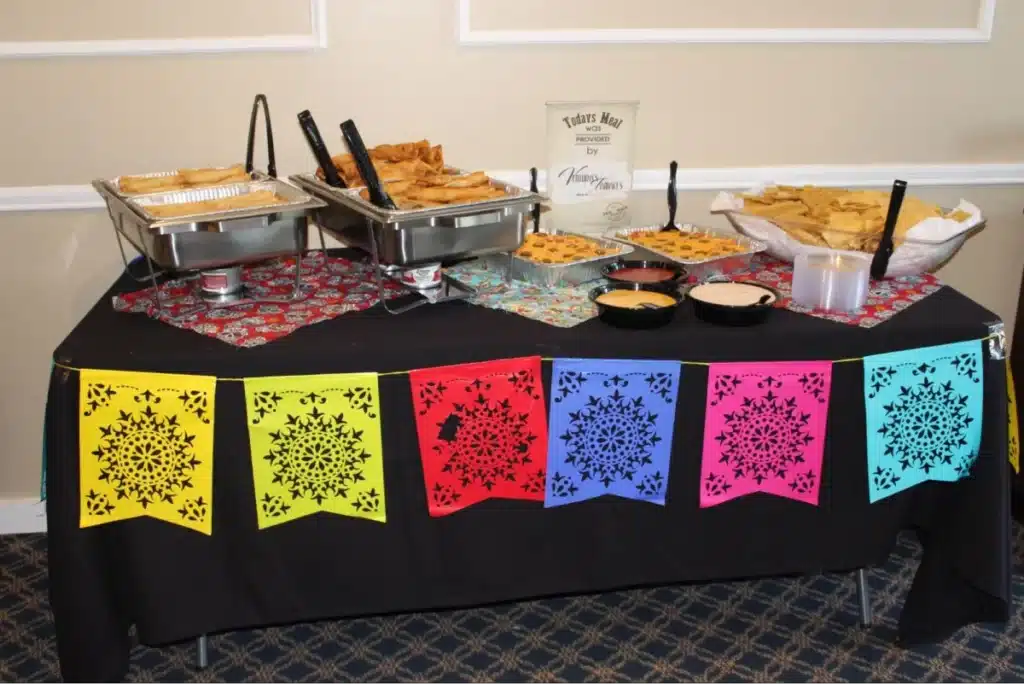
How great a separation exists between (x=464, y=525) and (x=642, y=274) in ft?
1.86

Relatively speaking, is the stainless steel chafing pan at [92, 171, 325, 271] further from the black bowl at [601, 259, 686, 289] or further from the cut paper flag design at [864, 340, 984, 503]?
the cut paper flag design at [864, 340, 984, 503]

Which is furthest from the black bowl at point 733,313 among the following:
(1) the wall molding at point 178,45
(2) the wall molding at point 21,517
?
(2) the wall molding at point 21,517

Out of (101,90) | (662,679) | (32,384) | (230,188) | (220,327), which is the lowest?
(662,679)

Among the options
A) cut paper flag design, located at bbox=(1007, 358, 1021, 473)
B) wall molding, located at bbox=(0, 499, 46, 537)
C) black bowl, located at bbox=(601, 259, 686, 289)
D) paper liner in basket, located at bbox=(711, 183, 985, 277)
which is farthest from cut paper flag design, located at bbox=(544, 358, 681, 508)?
wall molding, located at bbox=(0, 499, 46, 537)

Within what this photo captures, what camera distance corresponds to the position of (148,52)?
209 centimetres

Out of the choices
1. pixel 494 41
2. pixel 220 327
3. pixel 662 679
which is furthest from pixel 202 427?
pixel 494 41

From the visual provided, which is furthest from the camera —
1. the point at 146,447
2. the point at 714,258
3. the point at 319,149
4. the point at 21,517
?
the point at 21,517

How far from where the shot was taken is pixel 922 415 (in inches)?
68.4

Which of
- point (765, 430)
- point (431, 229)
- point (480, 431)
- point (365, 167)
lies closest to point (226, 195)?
point (365, 167)

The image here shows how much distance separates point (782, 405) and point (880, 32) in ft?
3.47

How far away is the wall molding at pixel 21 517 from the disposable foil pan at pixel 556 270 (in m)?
1.25

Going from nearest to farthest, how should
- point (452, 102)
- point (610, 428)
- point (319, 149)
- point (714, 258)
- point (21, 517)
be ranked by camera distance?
1. point (610, 428)
2. point (319, 149)
3. point (714, 258)
4. point (452, 102)
5. point (21, 517)

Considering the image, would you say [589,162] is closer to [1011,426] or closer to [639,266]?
[639,266]

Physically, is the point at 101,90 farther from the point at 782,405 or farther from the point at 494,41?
the point at 782,405
